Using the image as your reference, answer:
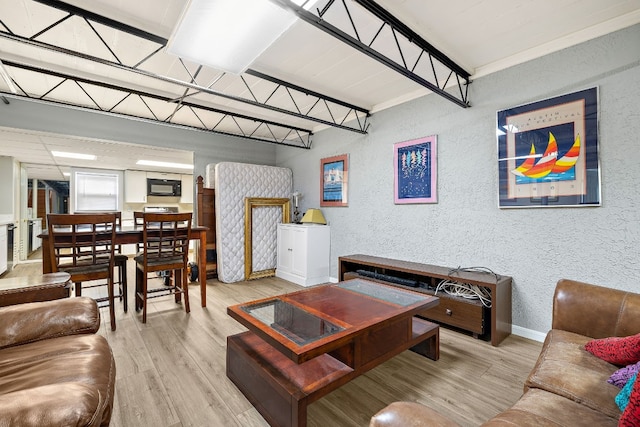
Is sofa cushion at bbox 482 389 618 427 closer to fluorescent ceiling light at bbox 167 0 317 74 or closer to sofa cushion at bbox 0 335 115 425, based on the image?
sofa cushion at bbox 0 335 115 425

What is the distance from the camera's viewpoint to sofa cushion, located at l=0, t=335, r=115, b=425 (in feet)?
3.35

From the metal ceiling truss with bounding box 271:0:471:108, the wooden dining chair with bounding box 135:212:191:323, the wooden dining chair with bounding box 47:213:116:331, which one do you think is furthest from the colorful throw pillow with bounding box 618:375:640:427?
the wooden dining chair with bounding box 47:213:116:331

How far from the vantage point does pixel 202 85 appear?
3.36 meters

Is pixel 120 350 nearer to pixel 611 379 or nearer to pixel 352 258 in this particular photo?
pixel 352 258

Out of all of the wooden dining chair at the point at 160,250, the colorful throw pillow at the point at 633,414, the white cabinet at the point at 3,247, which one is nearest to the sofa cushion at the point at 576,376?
the colorful throw pillow at the point at 633,414

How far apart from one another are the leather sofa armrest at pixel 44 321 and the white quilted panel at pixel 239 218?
310 centimetres

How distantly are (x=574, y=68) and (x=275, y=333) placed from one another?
318 cm

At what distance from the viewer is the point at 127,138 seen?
4.33 meters

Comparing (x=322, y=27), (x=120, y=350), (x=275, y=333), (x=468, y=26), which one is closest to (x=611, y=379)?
(x=275, y=333)

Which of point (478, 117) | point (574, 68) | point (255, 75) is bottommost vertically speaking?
point (478, 117)

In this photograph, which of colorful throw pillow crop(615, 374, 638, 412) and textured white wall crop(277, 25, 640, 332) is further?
textured white wall crop(277, 25, 640, 332)

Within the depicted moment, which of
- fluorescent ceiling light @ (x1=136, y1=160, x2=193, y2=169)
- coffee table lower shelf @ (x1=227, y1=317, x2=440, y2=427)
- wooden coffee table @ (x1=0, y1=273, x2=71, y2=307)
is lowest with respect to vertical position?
coffee table lower shelf @ (x1=227, y1=317, x2=440, y2=427)

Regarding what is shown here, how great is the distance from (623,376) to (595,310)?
0.61 meters

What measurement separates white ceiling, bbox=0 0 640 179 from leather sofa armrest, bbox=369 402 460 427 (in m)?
2.37
